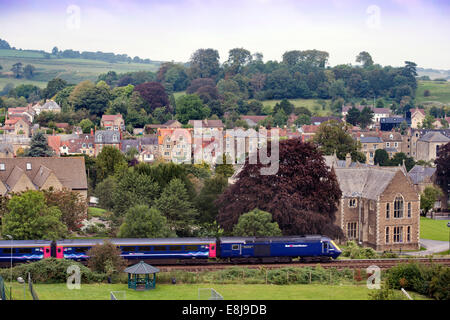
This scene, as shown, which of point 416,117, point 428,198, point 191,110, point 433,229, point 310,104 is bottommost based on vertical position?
point 433,229

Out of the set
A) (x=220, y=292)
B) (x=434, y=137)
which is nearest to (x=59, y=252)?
(x=220, y=292)

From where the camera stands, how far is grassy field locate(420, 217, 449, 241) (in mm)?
54697

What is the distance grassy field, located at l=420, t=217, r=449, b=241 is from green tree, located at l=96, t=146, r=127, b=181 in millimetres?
30046

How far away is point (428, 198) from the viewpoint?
66688 millimetres

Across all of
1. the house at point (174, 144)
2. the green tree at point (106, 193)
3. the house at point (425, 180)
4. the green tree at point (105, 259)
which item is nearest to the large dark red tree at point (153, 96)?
the house at point (174, 144)

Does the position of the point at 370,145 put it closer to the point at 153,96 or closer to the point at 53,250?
the point at 153,96

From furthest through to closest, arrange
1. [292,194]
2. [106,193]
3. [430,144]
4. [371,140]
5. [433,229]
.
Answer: [371,140] → [430,144] → [433,229] → [106,193] → [292,194]

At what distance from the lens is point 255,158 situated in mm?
49281

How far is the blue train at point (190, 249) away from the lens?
38531 mm

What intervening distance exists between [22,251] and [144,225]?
7505 millimetres

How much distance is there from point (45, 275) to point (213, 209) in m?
17.9

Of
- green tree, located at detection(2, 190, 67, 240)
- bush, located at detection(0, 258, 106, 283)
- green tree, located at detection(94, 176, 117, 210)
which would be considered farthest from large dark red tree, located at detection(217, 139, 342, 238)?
bush, located at detection(0, 258, 106, 283)
